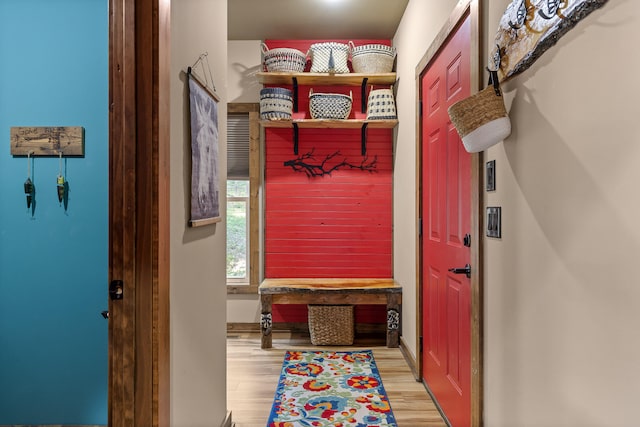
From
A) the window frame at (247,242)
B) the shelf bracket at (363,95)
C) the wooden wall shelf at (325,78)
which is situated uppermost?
the wooden wall shelf at (325,78)

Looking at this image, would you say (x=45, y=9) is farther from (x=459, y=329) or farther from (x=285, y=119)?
(x=459, y=329)

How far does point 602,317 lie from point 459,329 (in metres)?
1.20

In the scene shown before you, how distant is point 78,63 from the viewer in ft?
6.94

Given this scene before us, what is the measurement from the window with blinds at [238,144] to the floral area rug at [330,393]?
187 centimetres

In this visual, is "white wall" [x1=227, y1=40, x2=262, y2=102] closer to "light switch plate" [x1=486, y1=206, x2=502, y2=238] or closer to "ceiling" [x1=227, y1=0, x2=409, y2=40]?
"ceiling" [x1=227, y1=0, x2=409, y2=40]

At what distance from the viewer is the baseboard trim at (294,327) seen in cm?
404

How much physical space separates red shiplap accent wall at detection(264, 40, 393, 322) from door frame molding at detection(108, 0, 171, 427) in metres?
2.84

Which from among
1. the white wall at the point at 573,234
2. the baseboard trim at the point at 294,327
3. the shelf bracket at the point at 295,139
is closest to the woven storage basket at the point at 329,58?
the shelf bracket at the point at 295,139

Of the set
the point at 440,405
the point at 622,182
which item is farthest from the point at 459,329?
the point at 622,182

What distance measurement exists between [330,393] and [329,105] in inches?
97.4

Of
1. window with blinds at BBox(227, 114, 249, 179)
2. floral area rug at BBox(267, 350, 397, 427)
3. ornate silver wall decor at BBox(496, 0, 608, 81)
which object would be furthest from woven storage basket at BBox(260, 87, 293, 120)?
ornate silver wall decor at BBox(496, 0, 608, 81)

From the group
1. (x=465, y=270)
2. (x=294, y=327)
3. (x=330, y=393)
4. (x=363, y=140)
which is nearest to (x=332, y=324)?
(x=294, y=327)

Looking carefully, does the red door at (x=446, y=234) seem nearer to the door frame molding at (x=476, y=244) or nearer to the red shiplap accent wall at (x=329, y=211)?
the door frame molding at (x=476, y=244)

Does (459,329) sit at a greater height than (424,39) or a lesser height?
lesser
